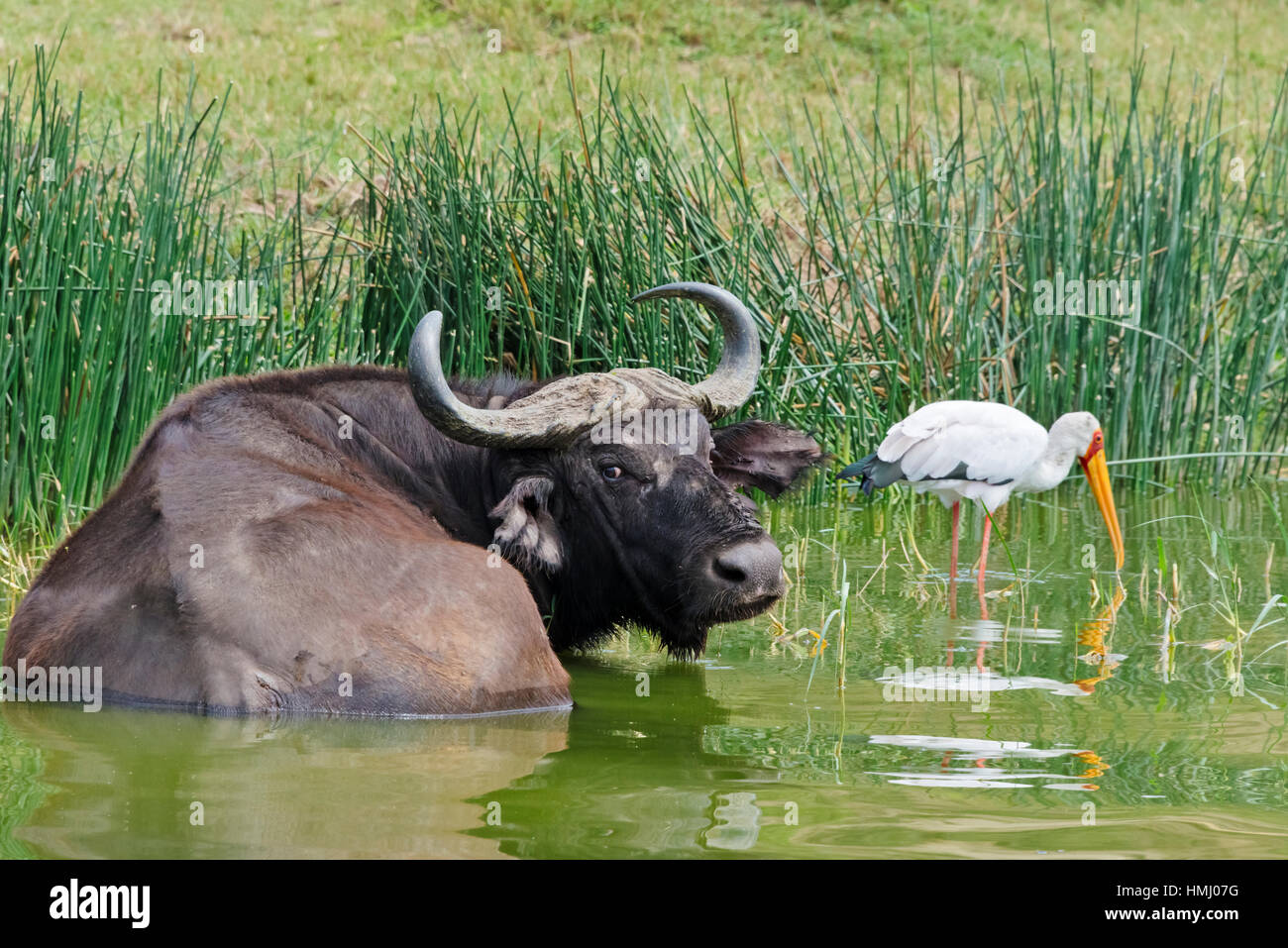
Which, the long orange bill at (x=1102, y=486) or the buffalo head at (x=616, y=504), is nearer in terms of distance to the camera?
the buffalo head at (x=616, y=504)

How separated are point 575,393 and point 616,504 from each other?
0.44 meters

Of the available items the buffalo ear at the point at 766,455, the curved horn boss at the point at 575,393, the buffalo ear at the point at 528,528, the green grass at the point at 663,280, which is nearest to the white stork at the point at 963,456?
the green grass at the point at 663,280

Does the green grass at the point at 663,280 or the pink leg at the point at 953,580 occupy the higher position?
the green grass at the point at 663,280

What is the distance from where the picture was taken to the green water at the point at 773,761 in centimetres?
383

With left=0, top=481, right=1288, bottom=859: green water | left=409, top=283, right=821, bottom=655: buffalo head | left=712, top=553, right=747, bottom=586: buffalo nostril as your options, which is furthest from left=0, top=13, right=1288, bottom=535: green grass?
left=712, top=553, right=747, bottom=586: buffalo nostril

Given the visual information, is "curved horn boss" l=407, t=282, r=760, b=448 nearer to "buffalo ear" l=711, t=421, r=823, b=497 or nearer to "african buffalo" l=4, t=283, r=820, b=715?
"african buffalo" l=4, t=283, r=820, b=715

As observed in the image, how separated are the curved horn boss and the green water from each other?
36.2 inches

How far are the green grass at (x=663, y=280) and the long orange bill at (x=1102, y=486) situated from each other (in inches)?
44.3

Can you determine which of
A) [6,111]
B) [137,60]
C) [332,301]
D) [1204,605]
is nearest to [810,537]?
[1204,605]

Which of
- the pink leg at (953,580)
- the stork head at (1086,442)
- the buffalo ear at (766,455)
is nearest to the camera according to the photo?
the buffalo ear at (766,455)

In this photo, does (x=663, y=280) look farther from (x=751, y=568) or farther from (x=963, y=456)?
(x=751, y=568)

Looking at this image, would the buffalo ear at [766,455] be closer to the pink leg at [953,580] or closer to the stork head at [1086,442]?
the pink leg at [953,580]

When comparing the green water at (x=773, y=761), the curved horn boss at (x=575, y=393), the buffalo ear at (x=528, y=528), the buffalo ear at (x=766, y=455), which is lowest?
the green water at (x=773, y=761)

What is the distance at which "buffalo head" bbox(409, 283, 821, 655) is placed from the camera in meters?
5.56
